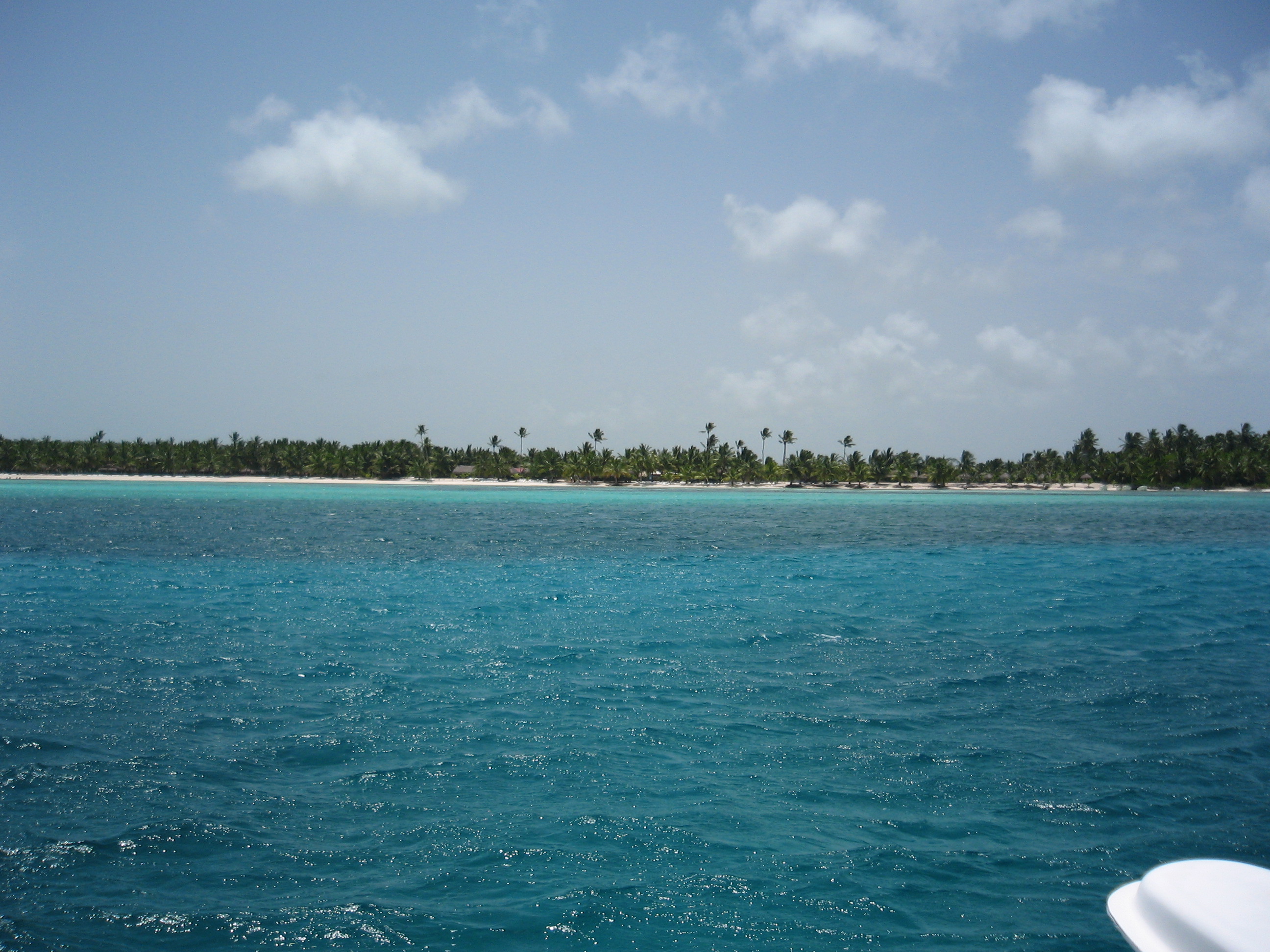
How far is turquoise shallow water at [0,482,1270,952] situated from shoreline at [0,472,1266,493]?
125277 millimetres

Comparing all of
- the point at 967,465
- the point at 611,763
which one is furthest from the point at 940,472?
the point at 611,763

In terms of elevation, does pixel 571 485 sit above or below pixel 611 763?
above

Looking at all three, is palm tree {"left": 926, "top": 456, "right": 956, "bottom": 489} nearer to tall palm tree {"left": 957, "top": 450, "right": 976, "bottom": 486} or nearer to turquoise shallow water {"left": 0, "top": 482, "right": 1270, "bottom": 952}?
tall palm tree {"left": 957, "top": 450, "right": 976, "bottom": 486}

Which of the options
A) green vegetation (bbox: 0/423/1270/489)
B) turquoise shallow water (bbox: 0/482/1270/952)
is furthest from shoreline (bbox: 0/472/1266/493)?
turquoise shallow water (bbox: 0/482/1270/952)

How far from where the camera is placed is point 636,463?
162 m

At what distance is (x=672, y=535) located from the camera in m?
53.2

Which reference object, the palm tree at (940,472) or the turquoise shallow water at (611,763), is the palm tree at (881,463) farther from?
the turquoise shallow water at (611,763)

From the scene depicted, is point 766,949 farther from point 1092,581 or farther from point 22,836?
point 1092,581

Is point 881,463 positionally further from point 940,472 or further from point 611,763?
point 611,763

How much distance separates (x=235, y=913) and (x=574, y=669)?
895 centimetres

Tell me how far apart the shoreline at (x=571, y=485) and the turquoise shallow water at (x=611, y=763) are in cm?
12528

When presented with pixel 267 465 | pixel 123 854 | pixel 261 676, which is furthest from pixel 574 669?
pixel 267 465

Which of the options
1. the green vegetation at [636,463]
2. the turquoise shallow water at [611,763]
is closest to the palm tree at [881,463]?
the green vegetation at [636,463]

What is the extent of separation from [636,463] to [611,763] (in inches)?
5972
